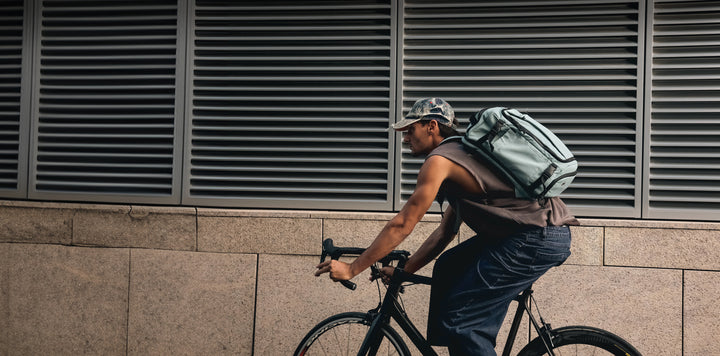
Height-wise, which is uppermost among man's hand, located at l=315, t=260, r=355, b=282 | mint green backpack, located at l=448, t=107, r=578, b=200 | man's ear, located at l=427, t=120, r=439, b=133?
man's ear, located at l=427, t=120, r=439, b=133

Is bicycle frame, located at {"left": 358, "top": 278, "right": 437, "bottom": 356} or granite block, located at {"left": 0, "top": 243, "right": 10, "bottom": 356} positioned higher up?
bicycle frame, located at {"left": 358, "top": 278, "right": 437, "bottom": 356}

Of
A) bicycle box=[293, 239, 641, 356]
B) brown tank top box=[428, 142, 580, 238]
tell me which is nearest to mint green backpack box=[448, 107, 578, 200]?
brown tank top box=[428, 142, 580, 238]

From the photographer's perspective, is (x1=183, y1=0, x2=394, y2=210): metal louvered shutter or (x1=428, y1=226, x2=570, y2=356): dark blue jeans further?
(x1=183, y1=0, x2=394, y2=210): metal louvered shutter

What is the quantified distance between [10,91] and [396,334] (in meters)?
4.53

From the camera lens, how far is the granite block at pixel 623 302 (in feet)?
15.6

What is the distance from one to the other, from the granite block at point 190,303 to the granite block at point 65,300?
0.53 feet

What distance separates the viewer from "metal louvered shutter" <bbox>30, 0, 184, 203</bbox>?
5.45m

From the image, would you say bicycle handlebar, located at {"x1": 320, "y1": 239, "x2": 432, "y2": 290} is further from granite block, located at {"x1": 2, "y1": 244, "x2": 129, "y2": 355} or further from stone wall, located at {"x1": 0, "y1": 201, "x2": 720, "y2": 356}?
granite block, located at {"x1": 2, "y1": 244, "x2": 129, "y2": 355}

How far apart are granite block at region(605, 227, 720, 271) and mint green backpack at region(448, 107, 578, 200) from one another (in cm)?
216

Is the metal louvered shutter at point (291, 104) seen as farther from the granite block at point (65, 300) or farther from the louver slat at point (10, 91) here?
the louver slat at point (10, 91)

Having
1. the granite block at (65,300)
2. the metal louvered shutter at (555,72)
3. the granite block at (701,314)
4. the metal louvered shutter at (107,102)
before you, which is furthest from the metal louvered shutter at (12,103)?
the granite block at (701,314)

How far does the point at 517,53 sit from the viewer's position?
509 centimetres

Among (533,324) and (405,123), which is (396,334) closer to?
(533,324)

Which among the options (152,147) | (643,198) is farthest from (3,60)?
(643,198)
